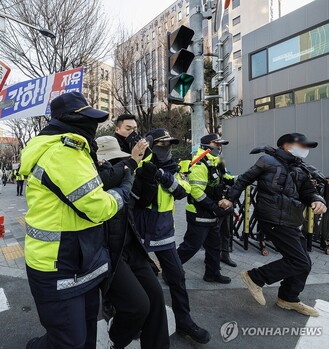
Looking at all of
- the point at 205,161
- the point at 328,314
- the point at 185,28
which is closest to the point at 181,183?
the point at 205,161

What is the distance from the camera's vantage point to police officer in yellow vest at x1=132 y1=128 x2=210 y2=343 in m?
2.45

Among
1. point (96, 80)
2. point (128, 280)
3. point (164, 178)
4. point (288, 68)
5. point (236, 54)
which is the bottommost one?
point (128, 280)

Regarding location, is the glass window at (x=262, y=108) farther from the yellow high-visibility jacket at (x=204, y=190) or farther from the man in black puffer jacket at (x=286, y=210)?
the man in black puffer jacket at (x=286, y=210)

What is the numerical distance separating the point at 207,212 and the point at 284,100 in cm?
1357

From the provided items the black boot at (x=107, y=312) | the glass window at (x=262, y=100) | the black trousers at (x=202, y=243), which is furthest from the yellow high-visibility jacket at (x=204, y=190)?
the glass window at (x=262, y=100)

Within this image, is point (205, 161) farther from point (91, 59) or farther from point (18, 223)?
point (91, 59)

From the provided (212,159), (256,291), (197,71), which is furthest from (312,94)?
(256,291)

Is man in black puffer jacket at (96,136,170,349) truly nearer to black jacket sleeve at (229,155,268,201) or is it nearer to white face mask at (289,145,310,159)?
black jacket sleeve at (229,155,268,201)

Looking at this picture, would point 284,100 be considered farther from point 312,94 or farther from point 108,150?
point 108,150

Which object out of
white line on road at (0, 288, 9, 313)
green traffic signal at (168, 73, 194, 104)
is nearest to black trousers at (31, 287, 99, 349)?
white line on road at (0, 288, 9, 313)

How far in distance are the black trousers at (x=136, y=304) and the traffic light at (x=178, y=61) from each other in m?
2.62

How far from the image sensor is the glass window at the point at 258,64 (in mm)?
15547

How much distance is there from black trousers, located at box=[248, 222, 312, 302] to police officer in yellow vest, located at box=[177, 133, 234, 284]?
25.7 inches

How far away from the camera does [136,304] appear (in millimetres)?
1896
